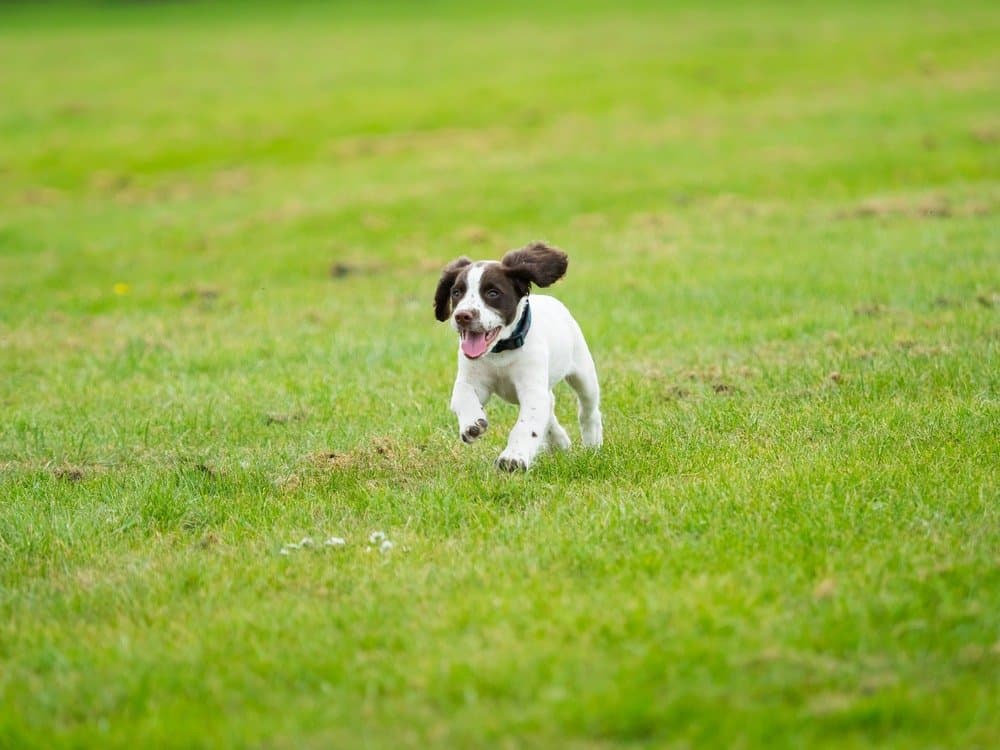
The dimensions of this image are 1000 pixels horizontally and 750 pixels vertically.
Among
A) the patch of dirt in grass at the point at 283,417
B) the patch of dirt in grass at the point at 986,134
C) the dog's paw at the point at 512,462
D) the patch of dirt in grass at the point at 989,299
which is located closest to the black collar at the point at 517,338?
the dog's paw at the point at 512,462

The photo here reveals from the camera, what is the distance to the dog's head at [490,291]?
25.4ft

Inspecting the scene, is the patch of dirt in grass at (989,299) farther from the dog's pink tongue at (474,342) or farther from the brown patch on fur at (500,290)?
the dog's pink tongue at (474,342)

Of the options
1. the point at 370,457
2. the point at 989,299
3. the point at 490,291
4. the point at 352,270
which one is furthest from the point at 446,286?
the point at 352,270

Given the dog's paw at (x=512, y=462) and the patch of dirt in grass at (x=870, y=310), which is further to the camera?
the patch of dirt in grass at (x=870, y=310)

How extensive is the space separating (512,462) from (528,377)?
0.63 m

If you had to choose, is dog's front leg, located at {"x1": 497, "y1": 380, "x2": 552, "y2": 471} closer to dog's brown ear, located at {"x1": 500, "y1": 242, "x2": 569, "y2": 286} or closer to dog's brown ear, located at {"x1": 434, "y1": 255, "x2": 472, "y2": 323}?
dog's brown ear, located at {"x1": 500, "y1": 242, "x2": 569, "y2": 286}

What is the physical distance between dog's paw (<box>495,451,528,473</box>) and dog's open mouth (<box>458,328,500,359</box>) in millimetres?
653

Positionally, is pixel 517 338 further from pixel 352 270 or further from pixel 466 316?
pixel 352 270

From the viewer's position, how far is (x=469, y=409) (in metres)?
7.98

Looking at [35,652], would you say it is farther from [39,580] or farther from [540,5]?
[540,5]

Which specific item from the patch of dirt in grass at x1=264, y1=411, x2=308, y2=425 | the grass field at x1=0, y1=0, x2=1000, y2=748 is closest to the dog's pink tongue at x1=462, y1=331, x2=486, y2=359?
the grass field at x1=0, y1=0, x2=1000, y2=748

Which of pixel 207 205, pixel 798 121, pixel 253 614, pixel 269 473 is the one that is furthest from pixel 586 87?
pixel 253 614

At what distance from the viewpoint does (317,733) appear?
15.6 feet

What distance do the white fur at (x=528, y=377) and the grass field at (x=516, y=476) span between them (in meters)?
0.30
